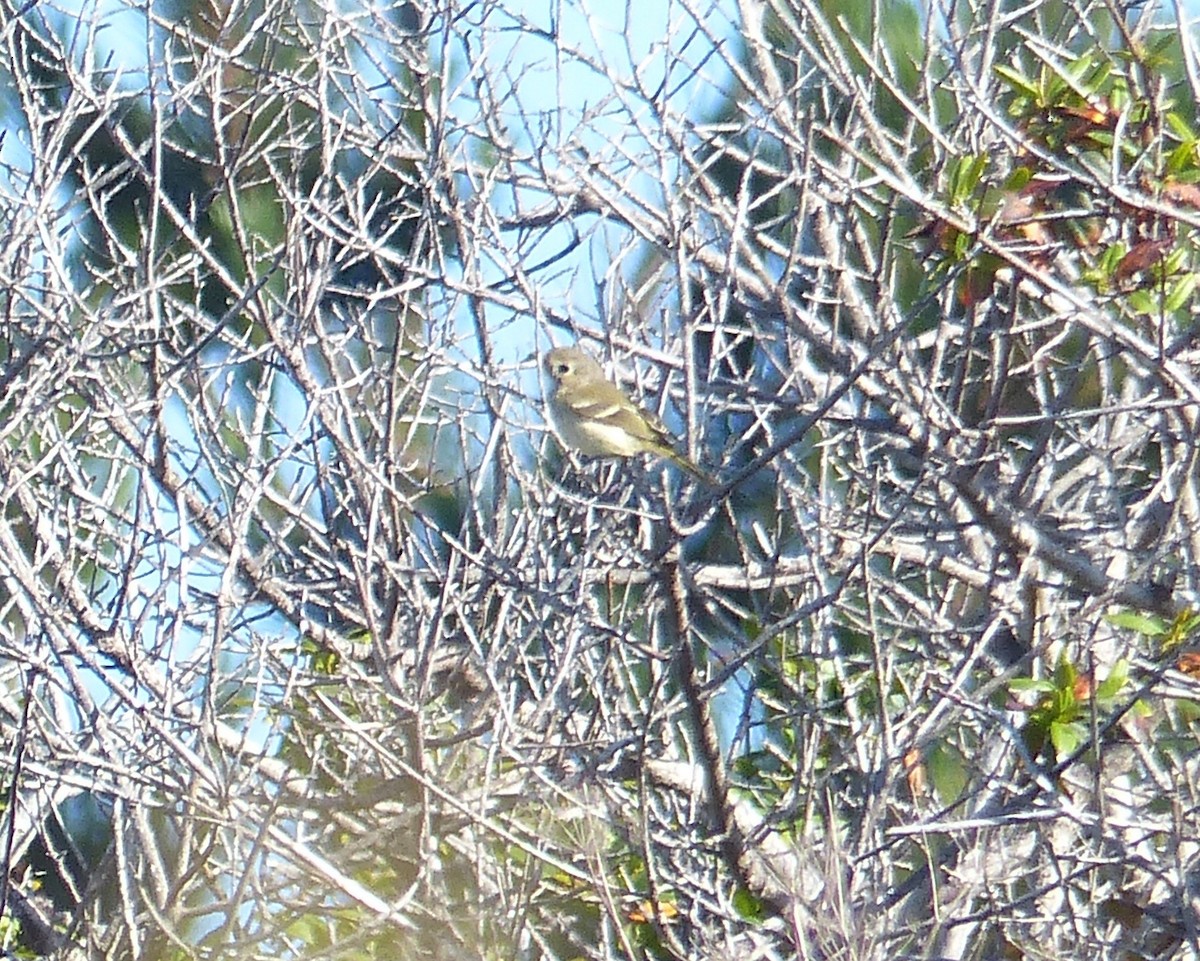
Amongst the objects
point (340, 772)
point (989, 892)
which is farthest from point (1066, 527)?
point (340, 772)

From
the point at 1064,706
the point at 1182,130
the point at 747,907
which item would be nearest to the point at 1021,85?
the point at 1182,130

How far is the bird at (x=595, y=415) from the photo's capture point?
5.18m

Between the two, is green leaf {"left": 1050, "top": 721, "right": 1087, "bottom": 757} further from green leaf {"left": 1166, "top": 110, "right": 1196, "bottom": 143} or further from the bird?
the bird

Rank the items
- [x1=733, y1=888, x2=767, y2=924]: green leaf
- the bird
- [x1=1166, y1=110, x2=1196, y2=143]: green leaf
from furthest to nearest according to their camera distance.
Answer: the bird, [x1=733, y1=888, x2=767, y2=924]: green leaf, [x1=1166, y1=110, x2=1196, y2=143]: green leaf

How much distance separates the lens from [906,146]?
191 inches

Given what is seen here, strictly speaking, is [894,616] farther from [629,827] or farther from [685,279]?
[685,279]

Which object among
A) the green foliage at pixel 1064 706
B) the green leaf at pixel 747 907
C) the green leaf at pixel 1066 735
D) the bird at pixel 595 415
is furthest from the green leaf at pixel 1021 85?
the green leaf at pixel 747 907

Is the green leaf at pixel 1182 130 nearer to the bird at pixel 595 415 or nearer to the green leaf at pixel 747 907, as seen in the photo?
the bird at pixel 595 415

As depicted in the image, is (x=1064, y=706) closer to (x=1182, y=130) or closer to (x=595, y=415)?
(x=1182, y=130)

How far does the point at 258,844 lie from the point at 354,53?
396cm

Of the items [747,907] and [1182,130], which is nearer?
[1182,130]

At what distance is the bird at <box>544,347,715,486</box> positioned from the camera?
5.18m

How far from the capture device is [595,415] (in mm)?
5680

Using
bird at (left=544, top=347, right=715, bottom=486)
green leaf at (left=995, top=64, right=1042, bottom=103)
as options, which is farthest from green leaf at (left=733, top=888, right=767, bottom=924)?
green leaf at (left=995, top=64, right=1042, bottom=103)
